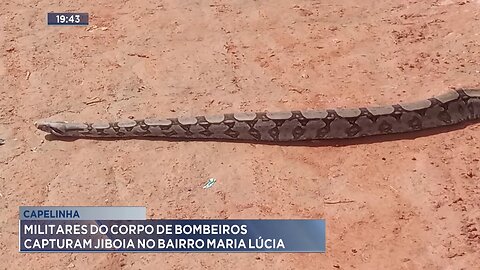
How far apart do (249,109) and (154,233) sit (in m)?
2.58

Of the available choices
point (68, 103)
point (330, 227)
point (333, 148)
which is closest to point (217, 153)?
point (333, 148)

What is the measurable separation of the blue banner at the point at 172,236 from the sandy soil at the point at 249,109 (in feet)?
0.42

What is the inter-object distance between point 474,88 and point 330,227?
10.7 ft

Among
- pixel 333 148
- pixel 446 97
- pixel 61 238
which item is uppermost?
pixel 446 97

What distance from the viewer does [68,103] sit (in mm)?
9391

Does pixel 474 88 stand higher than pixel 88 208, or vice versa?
pixel 474 88

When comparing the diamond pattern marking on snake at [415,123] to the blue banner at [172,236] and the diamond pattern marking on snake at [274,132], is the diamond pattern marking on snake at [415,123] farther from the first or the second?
the blue banner at [172,236]

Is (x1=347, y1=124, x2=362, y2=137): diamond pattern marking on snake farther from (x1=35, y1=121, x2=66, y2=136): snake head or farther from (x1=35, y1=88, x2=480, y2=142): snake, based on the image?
(x1=35, y1=121, x2=66, y2=136): snake head

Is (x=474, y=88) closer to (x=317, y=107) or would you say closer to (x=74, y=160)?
(x=317, y=107)

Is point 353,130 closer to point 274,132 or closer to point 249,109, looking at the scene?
point 274,132

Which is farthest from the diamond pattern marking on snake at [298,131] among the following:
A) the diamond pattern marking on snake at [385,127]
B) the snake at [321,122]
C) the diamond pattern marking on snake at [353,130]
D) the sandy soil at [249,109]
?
the diamond pattern marking on snake at [385,127]

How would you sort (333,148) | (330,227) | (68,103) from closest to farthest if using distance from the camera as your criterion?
(330,227) < (333,148) < (68,103)

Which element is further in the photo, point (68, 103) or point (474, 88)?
point (68, 103)
